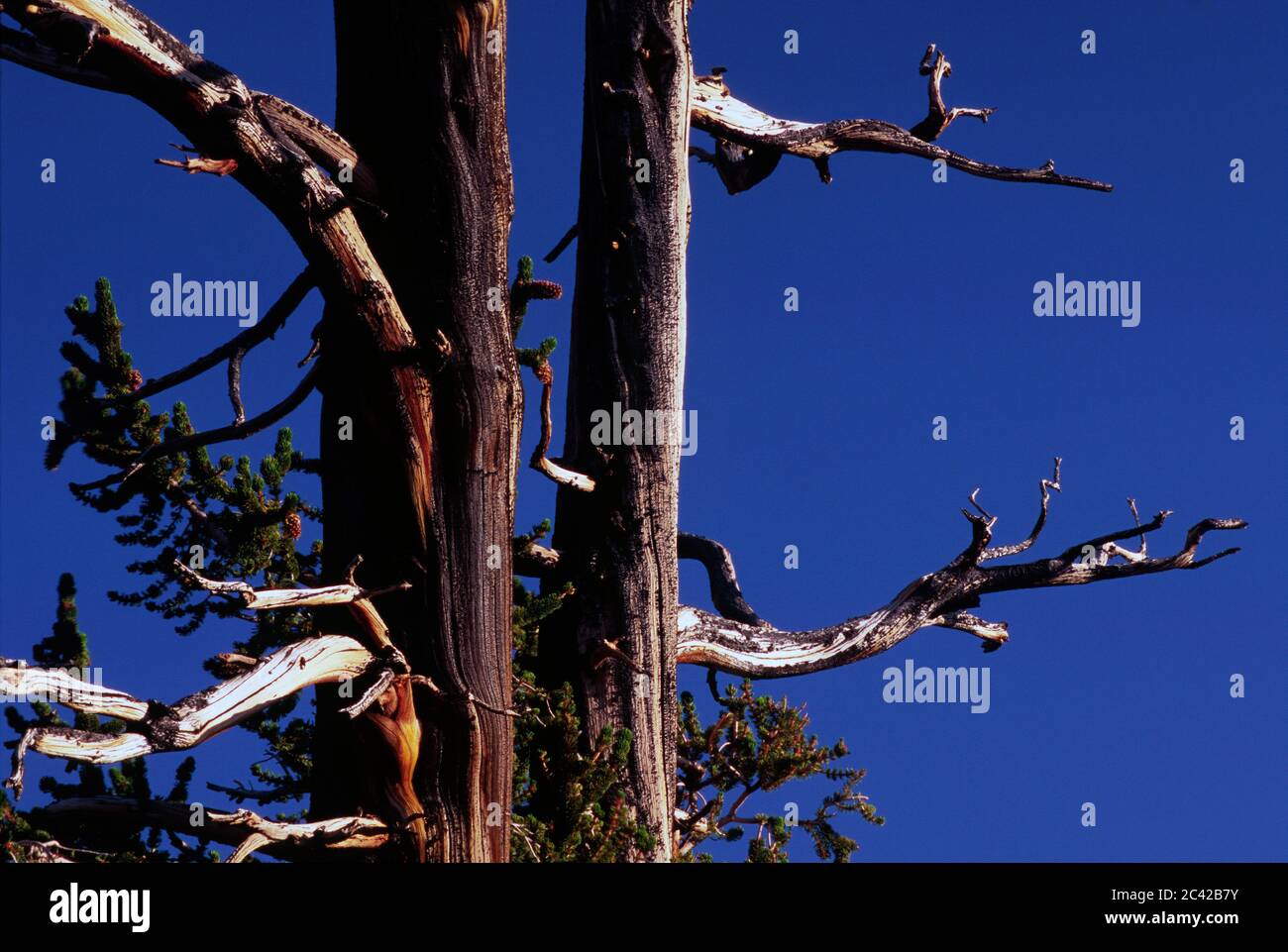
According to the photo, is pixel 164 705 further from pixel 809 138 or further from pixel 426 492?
pixel 809 138

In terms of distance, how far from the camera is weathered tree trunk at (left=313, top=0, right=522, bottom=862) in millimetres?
5734

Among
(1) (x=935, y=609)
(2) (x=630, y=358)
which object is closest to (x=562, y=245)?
(2) (x=630, y=358)

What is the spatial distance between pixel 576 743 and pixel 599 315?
230 centimetres

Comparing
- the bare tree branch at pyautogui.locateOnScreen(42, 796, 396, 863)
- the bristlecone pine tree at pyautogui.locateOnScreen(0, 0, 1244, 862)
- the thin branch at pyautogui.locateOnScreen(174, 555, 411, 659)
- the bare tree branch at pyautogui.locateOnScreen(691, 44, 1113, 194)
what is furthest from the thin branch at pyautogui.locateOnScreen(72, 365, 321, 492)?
the bare tree branch at pyautogui.locateOnScreen(691, 44, 1113, 194)

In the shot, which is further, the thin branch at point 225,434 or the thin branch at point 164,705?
the thin branch at point 225,434

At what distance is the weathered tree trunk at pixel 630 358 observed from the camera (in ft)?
24.2

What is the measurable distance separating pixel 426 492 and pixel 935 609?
4.68 meters

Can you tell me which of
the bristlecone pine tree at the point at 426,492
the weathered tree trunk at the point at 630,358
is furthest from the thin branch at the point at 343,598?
the weathered tree trunk at the point at 630,358

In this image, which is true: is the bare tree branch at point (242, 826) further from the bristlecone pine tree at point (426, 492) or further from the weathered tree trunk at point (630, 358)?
the weathered tree trunk at point (630, 358)

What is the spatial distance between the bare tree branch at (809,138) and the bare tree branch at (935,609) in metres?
2.07

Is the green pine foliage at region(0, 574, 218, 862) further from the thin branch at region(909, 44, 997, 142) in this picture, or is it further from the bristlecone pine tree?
the thin branch at region(909, 44, 997, 142)
